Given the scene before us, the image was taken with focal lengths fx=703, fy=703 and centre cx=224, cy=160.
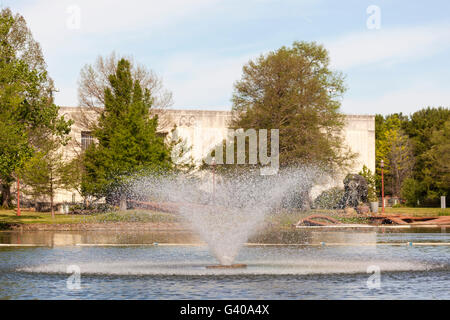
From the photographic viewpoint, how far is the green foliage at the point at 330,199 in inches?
2810

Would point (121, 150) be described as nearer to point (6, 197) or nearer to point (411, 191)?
point (6, 197)

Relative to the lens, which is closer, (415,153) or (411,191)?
(411,191)

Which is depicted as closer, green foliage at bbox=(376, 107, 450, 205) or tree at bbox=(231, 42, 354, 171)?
tree at bbox=(231, 42, 354, 171)

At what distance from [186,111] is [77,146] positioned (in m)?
15.1

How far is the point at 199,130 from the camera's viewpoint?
87.1 meters

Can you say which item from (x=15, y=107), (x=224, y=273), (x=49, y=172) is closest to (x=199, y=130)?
(x=49, y=172)

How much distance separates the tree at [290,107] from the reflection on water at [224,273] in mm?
34243

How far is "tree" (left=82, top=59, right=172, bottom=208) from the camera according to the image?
172ft

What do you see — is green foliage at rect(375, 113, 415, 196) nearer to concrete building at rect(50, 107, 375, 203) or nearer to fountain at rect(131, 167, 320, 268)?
concrete building at rect(50, 107, 375, 203)

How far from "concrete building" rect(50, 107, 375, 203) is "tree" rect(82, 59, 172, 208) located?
13321 millimetres

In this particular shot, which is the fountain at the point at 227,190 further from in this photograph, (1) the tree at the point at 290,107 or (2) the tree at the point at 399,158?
(2) the tree at the point at 399,158

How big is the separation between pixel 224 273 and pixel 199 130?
66711 mm

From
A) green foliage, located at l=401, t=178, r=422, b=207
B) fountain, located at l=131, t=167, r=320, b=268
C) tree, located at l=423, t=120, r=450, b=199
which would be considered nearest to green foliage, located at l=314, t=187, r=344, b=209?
fountain, located at l=131, t=167, r=320, b=268

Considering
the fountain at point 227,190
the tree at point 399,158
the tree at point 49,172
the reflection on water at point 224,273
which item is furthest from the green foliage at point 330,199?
the reflection on water at point 224,273
